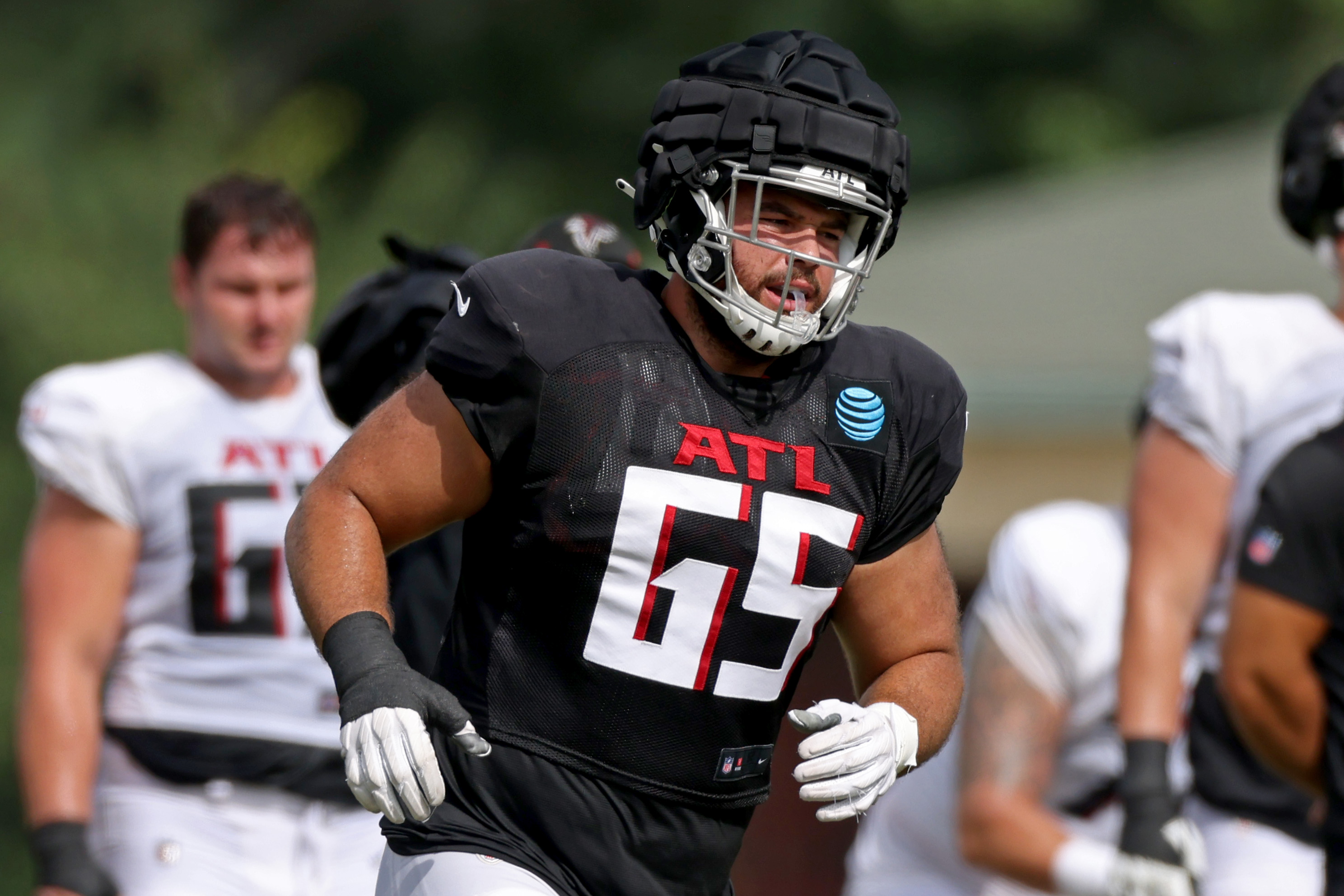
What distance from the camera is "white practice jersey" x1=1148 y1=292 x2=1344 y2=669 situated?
509 centimetres

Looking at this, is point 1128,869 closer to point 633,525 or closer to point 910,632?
point 910,632

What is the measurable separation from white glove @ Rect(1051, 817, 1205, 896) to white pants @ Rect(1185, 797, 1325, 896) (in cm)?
6

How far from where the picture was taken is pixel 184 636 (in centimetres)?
482

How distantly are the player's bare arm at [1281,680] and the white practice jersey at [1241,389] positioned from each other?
909 mm

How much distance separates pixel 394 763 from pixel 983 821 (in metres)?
2.79

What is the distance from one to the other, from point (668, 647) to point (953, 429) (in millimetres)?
627

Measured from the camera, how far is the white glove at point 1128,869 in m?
4.65

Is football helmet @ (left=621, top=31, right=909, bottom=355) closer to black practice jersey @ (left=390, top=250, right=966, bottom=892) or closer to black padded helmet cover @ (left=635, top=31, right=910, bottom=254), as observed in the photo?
black padded helmet cover @ (left=635, top=31, right=910, bottom=254)

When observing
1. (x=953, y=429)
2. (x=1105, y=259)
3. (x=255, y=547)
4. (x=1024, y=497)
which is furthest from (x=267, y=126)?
(x=953, y=429)

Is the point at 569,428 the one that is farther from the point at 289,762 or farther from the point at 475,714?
the point at 289,762

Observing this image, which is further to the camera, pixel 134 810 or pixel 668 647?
pixel 134 810

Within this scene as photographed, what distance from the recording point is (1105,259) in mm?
Result: 9688

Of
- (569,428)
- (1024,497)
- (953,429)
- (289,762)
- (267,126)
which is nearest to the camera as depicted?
(569,428)

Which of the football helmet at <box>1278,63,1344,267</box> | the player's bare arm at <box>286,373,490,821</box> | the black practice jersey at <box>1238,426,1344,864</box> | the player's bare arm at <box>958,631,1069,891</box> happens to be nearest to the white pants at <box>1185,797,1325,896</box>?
the player's bare arm at <box>958,631,1069,891</box>
